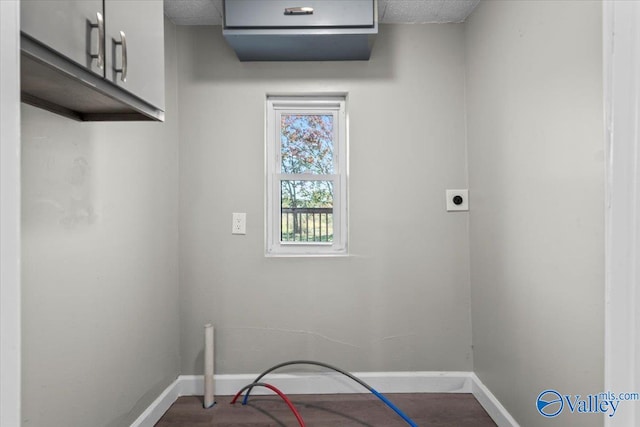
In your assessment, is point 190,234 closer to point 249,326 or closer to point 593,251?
point 249,326

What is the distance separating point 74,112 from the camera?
4.26 feet

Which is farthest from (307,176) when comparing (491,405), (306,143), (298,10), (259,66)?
(491,405)

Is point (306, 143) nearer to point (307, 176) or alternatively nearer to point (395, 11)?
point (307, 176)

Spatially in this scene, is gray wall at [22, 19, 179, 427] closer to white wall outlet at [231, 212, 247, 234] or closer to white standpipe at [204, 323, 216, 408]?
white standpipe at [204, 323, 216, 408]

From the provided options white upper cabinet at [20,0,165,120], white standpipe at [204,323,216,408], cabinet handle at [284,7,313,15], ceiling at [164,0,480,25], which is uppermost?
ceiling at [164,0,480,25]

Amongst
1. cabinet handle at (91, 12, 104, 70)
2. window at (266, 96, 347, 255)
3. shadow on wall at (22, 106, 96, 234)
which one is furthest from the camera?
window at (266, 96, 347, 255)

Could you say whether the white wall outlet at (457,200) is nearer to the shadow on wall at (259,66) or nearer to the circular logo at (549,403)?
the shadow on wall at (259,66)

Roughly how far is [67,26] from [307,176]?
5.00 feet

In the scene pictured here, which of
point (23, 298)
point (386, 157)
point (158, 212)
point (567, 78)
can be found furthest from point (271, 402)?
point (567, 78)

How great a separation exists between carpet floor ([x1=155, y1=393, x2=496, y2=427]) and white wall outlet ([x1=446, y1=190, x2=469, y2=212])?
3.51ft

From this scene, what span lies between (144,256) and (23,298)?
2.27 ft

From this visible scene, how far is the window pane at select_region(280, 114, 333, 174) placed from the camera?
2289 mm

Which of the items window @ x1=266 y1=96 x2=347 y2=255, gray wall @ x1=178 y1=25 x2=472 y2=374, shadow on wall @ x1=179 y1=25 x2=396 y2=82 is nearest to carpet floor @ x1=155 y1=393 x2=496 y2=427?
gray wall @ x1=178 y1=25 x2=472 y2=374

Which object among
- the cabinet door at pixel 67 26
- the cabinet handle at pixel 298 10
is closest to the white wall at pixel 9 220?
the cabinet door at pixel 67 26
